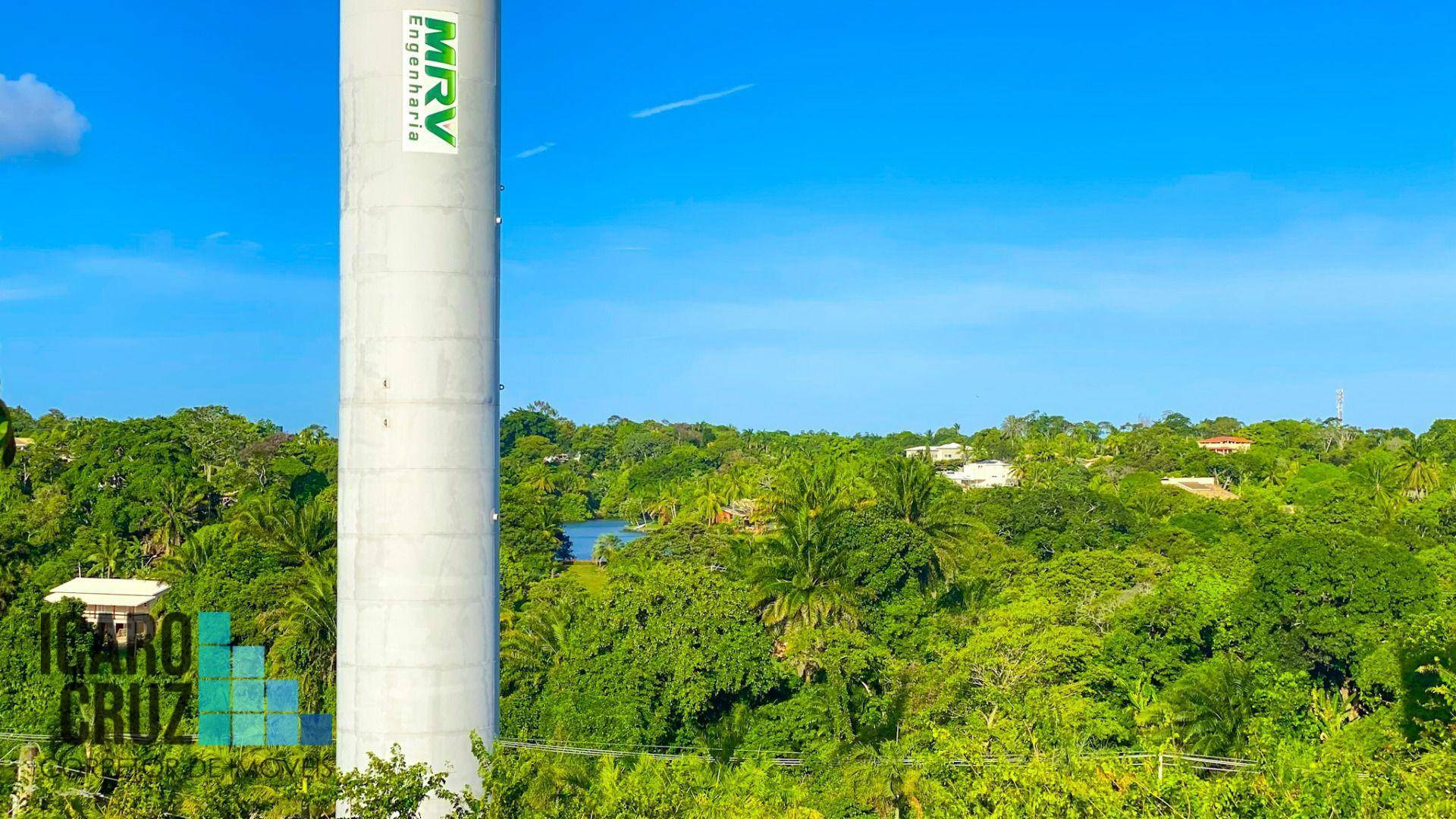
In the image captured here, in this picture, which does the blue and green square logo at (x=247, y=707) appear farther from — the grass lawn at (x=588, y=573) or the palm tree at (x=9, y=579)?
the grass lawn at (x=588, y=573)

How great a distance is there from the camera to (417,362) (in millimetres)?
20562

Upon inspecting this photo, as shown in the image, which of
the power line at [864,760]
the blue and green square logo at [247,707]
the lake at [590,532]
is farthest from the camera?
the lake at [590,532]

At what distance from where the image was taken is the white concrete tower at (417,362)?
808 inches

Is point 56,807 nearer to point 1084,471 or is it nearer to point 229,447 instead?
point 229,447

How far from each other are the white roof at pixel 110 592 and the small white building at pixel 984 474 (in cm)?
8092

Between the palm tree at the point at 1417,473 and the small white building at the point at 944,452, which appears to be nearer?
the palm tree at the point at 1417,473

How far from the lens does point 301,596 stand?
39.0 m

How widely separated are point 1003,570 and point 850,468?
144 feet

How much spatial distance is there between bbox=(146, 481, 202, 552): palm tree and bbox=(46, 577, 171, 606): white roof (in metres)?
15.5

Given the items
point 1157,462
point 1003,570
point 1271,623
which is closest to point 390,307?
point 1271,623

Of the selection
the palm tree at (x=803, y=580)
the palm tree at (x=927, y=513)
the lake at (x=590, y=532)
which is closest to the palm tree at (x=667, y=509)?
the lake at (x=590, y=532)

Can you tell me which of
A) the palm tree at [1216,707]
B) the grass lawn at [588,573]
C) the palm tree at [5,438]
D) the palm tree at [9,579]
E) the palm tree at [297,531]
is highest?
the palm tree at [5,438]

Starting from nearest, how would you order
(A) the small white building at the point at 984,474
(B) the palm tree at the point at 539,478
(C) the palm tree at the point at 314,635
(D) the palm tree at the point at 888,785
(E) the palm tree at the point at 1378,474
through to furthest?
(D) the palm tree at the point at 888,785, (C) the palm tree at the point at 314,635, (E) the palm tree at the point at 1378,474, (B) the palm tree at the point at 539,478, (A) the small white building at the point at 984,474

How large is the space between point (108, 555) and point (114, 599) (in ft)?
36.4
